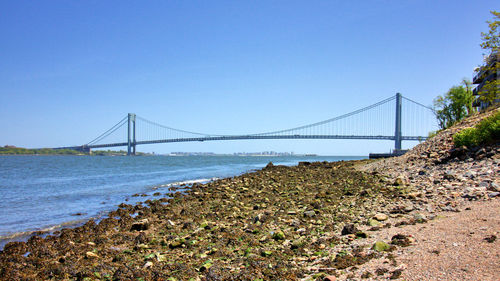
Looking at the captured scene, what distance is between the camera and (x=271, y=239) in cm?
665

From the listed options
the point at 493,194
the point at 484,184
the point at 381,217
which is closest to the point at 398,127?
the point at 484,184

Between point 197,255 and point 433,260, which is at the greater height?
point 433,260

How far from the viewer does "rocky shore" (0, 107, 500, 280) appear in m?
4.91

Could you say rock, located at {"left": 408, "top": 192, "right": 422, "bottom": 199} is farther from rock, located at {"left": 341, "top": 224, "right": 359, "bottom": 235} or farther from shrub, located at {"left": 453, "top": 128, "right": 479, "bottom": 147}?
shrub, located at {"left": 453, "top": 128, "right": 479, "bottom": 147}

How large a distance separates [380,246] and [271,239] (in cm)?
236

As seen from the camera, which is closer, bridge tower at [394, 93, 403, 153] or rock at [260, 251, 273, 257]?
rock at [260, 251, 273, 257]

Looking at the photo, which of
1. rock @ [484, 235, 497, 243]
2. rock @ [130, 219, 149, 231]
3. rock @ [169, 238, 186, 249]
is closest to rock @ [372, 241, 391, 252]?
rock @ [484, 235, 497, 243]

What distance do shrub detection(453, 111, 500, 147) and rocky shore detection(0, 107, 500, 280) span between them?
198 centimetres

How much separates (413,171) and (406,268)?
10879 millimetres

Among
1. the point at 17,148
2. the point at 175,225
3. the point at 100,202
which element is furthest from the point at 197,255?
the point at 17,148

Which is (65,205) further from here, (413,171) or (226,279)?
(413,171)

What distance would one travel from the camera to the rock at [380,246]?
16.5 feet

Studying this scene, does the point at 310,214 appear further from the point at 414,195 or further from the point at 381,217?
the point at 414,195

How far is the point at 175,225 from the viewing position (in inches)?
344
